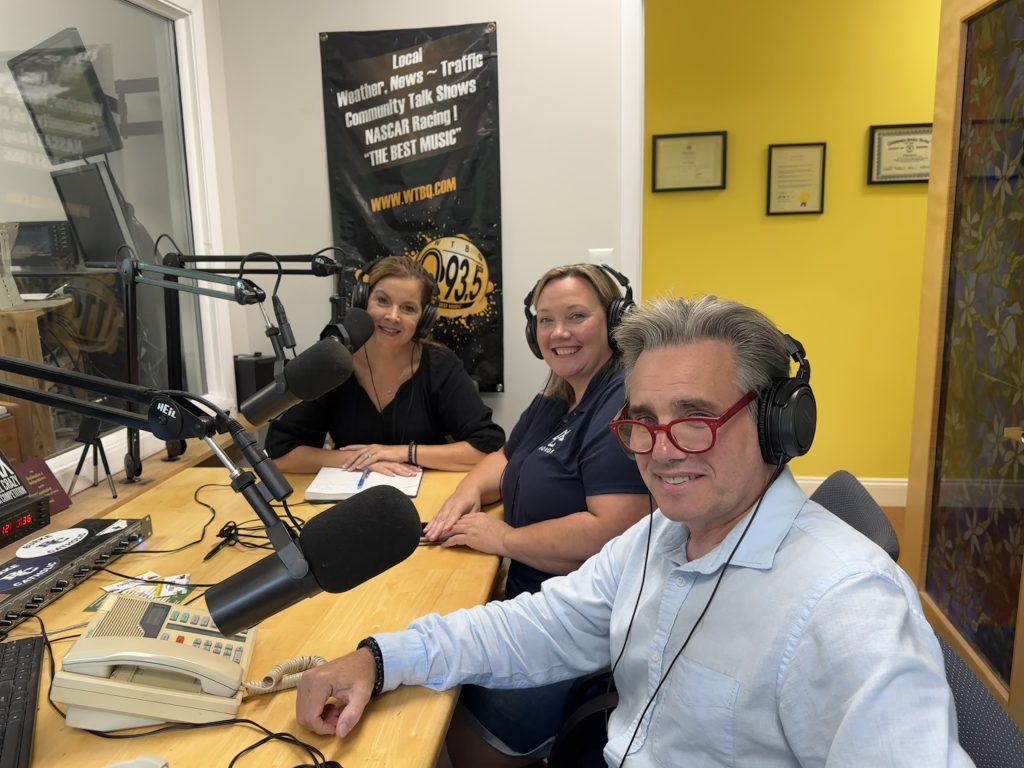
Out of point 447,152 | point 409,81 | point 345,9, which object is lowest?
point 447,152

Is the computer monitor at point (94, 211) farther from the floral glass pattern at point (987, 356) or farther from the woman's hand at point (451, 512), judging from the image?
the floral glass pattern at point (987, 356)

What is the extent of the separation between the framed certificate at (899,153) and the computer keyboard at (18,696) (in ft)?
12.5

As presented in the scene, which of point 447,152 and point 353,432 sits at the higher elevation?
point 447,152

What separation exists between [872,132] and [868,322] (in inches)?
36.8

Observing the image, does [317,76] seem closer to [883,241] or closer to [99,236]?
[99,236]

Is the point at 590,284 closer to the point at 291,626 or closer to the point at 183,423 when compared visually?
the point at 291,626

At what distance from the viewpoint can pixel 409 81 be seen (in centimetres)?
269

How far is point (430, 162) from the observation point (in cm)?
272

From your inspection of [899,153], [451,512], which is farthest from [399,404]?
[899,153]

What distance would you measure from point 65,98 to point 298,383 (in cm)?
153

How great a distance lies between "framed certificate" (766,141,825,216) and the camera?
3.63 meters

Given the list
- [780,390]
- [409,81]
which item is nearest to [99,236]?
[409,81]

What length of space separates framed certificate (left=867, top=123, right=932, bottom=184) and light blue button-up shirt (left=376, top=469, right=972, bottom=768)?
313 centimetres

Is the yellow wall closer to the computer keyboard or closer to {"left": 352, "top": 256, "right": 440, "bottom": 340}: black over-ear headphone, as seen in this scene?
{"left": 352, "top": 256, "right": 440, "bottom": 340}: black over-ear headphone
